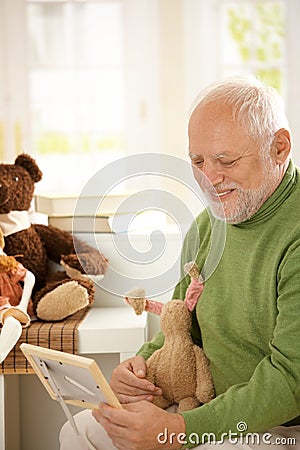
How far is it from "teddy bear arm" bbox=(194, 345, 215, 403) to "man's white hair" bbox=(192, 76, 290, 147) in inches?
16.4

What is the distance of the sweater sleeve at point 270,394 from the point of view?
118cm

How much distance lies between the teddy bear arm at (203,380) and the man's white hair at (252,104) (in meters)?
0.42

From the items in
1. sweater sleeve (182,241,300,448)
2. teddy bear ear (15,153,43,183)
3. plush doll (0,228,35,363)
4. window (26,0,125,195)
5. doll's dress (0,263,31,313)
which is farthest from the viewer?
window (26,0,125,195)

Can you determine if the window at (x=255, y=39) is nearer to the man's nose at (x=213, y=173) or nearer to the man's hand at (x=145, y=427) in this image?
the man's nose at (x=213, y=173)

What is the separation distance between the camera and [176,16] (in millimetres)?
4152

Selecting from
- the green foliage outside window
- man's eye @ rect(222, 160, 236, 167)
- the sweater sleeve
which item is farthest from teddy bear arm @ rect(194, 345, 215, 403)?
the green foliage outside window

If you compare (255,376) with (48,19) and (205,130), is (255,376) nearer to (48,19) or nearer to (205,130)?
(205,130)

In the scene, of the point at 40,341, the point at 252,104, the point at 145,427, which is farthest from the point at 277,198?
the point at 40,341

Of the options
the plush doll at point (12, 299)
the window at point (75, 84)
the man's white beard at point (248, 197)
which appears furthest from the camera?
the window at point (75, 84)

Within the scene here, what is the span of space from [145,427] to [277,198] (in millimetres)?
447

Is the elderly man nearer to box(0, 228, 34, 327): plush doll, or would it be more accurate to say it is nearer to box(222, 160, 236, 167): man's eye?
box(222, 160, 236, 167): man's eye

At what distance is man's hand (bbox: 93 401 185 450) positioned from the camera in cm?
119

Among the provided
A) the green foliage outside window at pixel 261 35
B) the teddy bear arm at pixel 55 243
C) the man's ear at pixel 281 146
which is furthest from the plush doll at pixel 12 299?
the green foliage outside window at pixel 261 35

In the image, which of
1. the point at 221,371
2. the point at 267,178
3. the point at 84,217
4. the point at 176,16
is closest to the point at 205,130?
the point at 267,178
